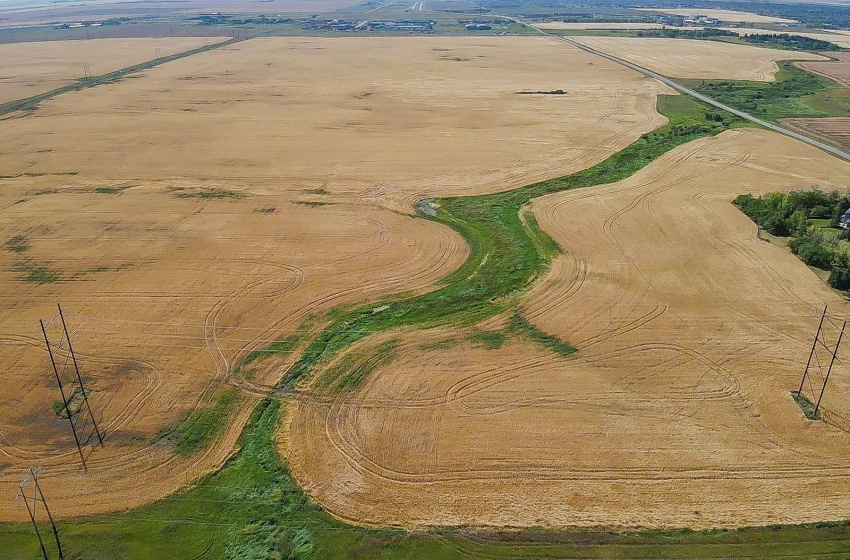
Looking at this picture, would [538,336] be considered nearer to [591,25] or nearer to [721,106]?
[721,106]

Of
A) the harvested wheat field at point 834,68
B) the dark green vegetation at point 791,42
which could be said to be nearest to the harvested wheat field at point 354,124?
the harvested wheat field at point 834,68

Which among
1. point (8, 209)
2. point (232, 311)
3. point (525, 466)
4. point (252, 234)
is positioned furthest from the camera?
point (8, 209)

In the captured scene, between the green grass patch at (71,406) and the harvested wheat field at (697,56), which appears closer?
the green grass patch at (71,406)

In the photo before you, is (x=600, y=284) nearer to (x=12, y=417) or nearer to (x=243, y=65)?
(x=12, y=417)

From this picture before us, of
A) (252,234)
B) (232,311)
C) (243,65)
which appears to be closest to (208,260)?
(252,234)

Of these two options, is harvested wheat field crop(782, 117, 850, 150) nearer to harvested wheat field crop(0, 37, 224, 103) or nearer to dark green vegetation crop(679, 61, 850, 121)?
dark green vegetation crop(679, 61, 850, 121)

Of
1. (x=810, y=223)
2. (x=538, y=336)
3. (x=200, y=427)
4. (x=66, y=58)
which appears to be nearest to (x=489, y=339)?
(x=538, y=336)

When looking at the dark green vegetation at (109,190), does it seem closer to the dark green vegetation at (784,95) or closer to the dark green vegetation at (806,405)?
the dark green vegetation at (806,405)
